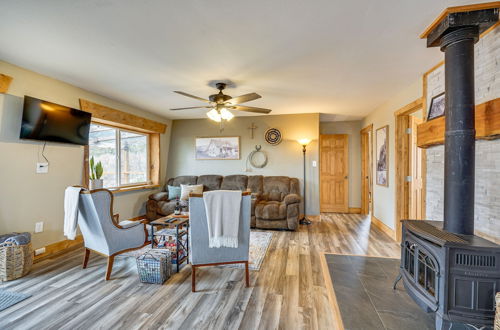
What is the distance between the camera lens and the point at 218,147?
5.39 metres

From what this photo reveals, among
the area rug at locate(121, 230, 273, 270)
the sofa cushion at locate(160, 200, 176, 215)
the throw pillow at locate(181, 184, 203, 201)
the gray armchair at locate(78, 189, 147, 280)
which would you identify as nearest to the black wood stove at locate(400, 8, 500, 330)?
the area rug at locate(121, 230, 273, 270)

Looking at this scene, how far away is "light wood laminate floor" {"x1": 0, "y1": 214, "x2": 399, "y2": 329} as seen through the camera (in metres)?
1.74

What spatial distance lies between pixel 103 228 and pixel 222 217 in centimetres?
131

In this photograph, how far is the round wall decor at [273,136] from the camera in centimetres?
507

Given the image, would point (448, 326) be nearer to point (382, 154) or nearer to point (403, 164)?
point (403, 164)

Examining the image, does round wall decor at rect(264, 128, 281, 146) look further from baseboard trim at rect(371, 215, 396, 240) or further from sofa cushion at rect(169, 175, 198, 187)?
baseboard trim at rect(371, 215, 396, 240)

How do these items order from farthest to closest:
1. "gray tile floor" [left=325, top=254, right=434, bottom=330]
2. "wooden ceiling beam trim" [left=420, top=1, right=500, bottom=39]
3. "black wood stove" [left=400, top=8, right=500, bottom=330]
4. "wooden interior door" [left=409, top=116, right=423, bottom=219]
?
"wooden interior door" [left=409, top=116, right=423, bottom=219] → "gray tile floor" [left=325, top=254, right=434, bottom=330] → "wooden ceiling beam trim" [left=420, top=1, right=500, bottom=39] → "black wood stove" [left=400, top=8, right=500, bottom=330]

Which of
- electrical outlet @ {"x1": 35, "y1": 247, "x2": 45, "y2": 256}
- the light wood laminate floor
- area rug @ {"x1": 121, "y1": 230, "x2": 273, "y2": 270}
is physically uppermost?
electrical outlet @ {"x1": 35, "y1": 247, "x2": 45, "y2": 256}

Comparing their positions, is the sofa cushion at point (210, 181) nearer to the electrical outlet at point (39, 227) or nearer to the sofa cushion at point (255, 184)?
the sofa cushion at point (255, 184)

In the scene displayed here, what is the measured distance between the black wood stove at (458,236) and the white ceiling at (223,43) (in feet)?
0.87

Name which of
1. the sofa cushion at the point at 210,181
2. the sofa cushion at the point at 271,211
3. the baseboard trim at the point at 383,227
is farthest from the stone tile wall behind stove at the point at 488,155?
the sofa cushion at the point at 210,181

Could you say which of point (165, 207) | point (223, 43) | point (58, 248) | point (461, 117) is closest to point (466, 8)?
point (461, 117)

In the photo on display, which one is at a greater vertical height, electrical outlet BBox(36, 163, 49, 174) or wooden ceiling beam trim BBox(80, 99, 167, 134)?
wooden ceiling beam trim BBox(80, 99, 167, 134)

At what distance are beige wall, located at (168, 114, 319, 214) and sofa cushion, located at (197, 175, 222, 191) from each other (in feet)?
0.95
